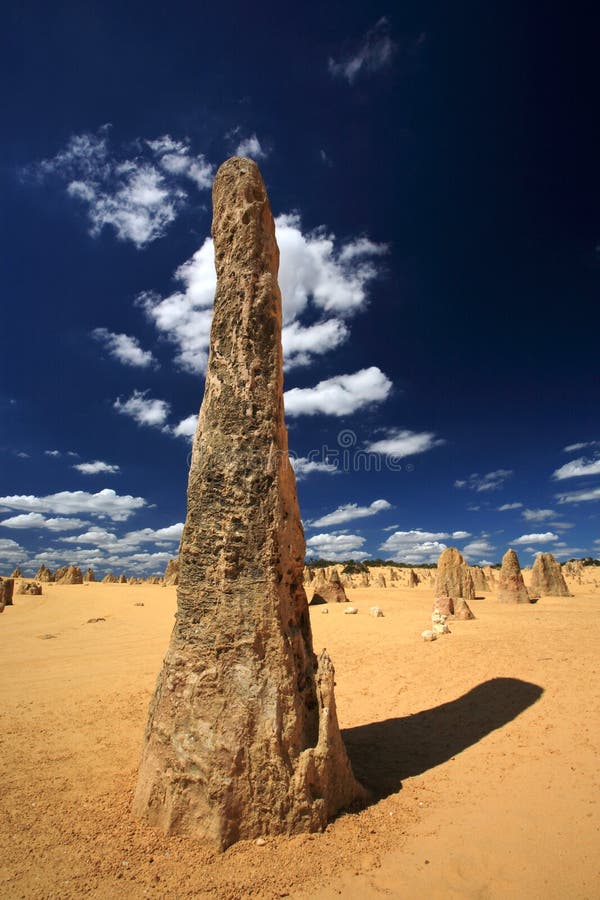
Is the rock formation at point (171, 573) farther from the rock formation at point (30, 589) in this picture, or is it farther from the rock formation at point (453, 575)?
the rock formation at point (453, 575)

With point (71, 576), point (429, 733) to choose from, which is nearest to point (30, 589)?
point (71, 576)

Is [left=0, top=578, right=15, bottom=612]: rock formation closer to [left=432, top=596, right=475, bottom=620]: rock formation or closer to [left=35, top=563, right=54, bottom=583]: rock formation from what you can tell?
[left=432, top=596, right=475, bottom=620]: rock formation

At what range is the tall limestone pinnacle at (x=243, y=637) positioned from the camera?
3.53 metres

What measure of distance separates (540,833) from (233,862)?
7.57 ft

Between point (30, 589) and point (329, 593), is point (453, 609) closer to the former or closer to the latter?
point (329, 593)

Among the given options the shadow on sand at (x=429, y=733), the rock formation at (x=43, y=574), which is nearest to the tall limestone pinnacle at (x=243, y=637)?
the shadow on sand at (x=429, y=733)

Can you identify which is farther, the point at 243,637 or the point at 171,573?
the point at 171,573

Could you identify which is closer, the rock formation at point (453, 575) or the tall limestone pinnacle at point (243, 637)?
the tall limestone pinnacle at point (243, 637)

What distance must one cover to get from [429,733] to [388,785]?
4.94 ft

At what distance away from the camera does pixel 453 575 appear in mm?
20953

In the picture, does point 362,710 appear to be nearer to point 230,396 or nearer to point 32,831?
point 32,831

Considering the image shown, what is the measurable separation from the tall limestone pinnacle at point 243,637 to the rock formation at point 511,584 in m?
17.4

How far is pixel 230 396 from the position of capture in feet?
14.2

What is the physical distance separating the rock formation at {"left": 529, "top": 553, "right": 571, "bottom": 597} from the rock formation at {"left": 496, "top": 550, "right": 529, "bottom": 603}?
3.61 metres
